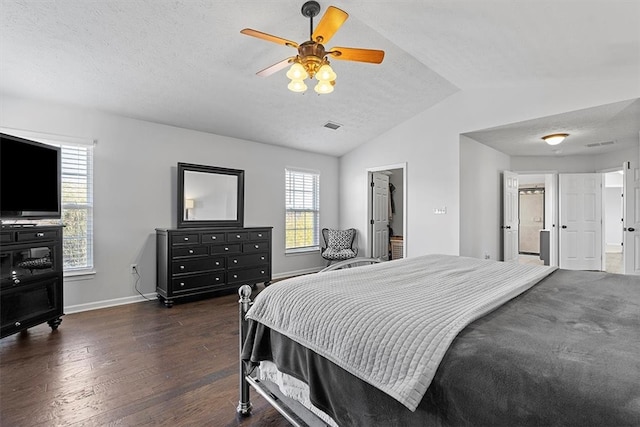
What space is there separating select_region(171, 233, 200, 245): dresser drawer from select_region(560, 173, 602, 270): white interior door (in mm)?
6634

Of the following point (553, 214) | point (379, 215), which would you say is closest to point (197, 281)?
point (379, 215)

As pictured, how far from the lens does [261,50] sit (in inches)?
127

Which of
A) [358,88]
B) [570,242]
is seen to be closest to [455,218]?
[358,88]

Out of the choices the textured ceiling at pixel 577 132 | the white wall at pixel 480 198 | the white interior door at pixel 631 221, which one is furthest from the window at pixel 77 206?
the white interior door at pixel 631 221

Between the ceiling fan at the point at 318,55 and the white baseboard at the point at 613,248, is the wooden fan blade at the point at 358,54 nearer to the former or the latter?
the ceiling fan at the point at 318,55

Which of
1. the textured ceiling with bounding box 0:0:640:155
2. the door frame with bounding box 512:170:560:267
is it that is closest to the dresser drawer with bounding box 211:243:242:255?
the textured ceiling with bounding box 0:0:640:155

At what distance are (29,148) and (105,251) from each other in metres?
1.45

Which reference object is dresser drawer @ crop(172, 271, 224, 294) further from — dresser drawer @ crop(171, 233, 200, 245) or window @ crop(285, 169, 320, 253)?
window @ crop(285, 169, 320, 253)

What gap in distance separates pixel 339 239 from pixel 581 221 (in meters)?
4.72

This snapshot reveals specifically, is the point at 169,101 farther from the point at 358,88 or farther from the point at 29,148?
the point at 358,88

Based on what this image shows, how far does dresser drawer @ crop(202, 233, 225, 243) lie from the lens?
430 centimetres

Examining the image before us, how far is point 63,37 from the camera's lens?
2.69m

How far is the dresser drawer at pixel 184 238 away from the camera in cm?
405

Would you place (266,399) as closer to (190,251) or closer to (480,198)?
(190,251)
